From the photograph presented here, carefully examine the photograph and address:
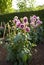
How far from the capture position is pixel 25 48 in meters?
5.26

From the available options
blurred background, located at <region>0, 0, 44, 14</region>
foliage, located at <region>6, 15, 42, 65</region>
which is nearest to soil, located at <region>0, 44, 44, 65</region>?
foliage, located at <region>6, 15, 42, 65</region>

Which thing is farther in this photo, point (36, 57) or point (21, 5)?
point (21, 5)

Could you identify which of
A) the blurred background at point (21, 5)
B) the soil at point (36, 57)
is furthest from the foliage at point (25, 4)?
the soil at point (36, 57)

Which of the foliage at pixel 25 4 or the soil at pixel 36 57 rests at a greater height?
the foliage at pixel 25 4

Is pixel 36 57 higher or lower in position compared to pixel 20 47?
lower

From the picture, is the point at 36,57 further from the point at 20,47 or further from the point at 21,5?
the point at 21,5

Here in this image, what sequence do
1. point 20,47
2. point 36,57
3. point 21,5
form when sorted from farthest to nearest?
point 21,5
point 36,57
point 20,47

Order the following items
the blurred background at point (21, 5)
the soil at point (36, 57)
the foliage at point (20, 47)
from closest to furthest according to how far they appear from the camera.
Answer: the foliage at point (20, 47), the soil at point (36, 57), the blurred background at point (21, 5)

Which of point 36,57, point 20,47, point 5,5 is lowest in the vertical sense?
point 36,57

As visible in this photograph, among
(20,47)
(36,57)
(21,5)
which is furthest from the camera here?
(21,5)

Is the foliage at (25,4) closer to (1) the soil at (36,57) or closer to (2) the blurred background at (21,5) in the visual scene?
(2) the blurred background at (21,5)

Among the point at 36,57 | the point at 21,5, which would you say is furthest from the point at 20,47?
the point at 21,5

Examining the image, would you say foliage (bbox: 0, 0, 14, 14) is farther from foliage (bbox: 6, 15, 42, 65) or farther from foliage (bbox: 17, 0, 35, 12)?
foliage (bbox: 6, 15, 42, 65)

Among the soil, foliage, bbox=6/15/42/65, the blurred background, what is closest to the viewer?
foliage, bbox=6/15/42/65
